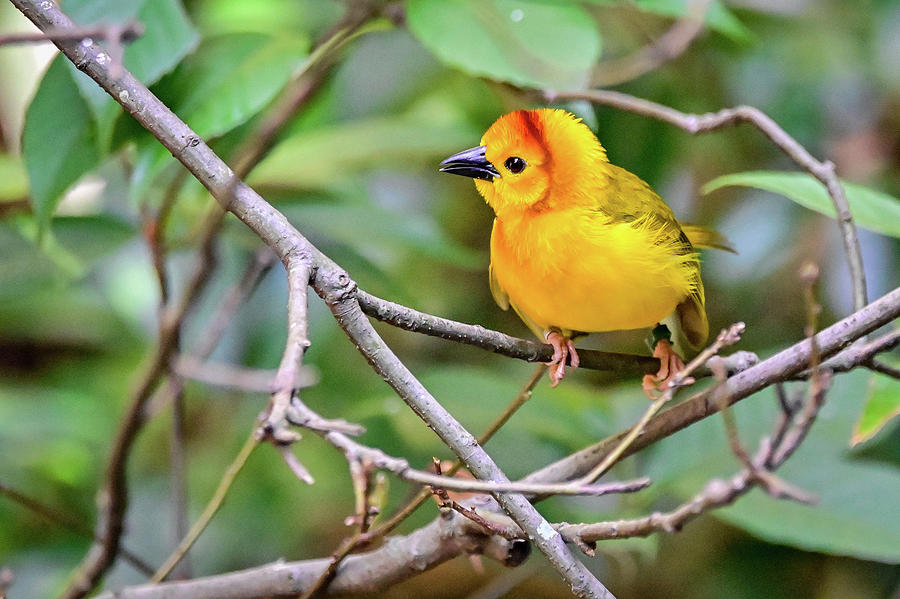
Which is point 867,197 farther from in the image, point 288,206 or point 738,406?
point 288,206

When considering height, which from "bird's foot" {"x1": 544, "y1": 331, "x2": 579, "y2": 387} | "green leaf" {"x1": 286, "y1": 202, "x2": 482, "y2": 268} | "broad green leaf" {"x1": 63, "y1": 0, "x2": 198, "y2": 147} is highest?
"green leaf" {"x1": 286, "y1": 202, "x2": 482, "y2": 268}

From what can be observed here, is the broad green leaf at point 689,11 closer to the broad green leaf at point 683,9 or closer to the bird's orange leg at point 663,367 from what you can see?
the broad green leaf at point 683,9

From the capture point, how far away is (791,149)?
1.33 m

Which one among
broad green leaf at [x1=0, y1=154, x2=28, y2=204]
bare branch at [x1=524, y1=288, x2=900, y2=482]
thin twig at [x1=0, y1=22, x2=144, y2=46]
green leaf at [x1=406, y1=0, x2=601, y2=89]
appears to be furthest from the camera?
broad green leaf at [x1=0, y1=154, x2=28, y2=204]

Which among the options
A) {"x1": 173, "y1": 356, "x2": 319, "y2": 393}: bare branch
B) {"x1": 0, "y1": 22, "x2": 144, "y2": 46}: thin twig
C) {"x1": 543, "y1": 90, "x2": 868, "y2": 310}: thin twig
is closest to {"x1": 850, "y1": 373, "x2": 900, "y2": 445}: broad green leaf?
{"x1": 543, "y1": 90, "x2": 868, "y2": 310}: thin twig

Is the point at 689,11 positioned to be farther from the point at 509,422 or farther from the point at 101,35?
the point at 101,35

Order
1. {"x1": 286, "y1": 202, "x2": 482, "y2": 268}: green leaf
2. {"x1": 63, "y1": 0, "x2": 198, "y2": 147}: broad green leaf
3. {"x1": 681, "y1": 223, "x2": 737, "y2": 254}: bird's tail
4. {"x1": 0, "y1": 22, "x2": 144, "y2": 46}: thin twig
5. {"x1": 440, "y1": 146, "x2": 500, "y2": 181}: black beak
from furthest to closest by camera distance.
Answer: {"x1": 286, "y1": 202, "x2": 482, "y2": 268}: green leaf < {"x1": 681, "y1": 223, "x2": 737, "y2": 254}: bird's tail < {"x1": 440, "y1": 146, "x2": 500, "y2": 181}: black beak < {"x1": 63, "y1": 0, "x2": 198, "y2": 147}: broad green leaf < {"x1": 0, "y1": 22, "x2": 144, "y2": 46}: thin twig

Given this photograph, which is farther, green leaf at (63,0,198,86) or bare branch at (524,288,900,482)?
green leaf at (63,0,198,86)

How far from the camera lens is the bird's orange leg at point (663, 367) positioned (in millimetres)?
1480

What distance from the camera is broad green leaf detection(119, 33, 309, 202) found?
1394 mm

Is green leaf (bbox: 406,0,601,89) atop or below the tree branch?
atop

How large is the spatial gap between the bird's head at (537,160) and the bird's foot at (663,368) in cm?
31

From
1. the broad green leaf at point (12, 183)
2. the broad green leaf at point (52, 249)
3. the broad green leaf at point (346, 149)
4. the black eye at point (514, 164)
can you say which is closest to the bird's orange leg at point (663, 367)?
the black eye at point (514, 164)

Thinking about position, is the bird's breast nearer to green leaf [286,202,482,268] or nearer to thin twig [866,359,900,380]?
thin twig [866,359,900,380]
